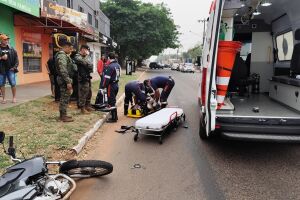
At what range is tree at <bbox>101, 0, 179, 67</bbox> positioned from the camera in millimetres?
42844

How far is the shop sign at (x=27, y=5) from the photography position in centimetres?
1171

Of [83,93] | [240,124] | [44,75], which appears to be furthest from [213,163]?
[44,75]

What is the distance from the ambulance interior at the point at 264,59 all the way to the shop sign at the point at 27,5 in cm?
805

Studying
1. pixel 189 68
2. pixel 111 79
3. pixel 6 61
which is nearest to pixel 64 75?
pixel 111 79

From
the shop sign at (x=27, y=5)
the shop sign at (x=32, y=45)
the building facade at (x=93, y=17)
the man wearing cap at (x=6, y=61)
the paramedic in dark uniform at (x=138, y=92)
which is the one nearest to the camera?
the man wearing cap at (x=6, y=61)

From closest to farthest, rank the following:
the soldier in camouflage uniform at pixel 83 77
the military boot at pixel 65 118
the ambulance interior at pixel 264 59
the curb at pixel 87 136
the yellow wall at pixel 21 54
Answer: the curb at pixel 87 136 → the ambulance interior at pixel 264 59 → the military boot at pixel 65 118 → the soldier in camouflage uniform at pixel 83 77 → the yellow wall at pixel 21 54

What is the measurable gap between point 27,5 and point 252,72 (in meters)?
9.24

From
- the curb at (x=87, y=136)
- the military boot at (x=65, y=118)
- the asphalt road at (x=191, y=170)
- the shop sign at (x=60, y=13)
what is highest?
the shop sign at (x=60, y=13)

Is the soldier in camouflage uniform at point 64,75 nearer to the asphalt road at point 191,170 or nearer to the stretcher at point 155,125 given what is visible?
the asphalt road at point 191,170

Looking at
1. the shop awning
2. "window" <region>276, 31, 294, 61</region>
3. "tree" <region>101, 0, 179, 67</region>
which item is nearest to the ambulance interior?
"window" <region>276, 31, 294, 61</region>

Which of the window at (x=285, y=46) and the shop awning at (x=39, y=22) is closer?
the window at (x=285, y=46)

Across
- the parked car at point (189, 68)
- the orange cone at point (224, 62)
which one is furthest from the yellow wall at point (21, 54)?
the parked car at point (189, 68)

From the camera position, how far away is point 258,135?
15.8 feet

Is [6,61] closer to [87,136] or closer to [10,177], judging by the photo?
[87,136]
